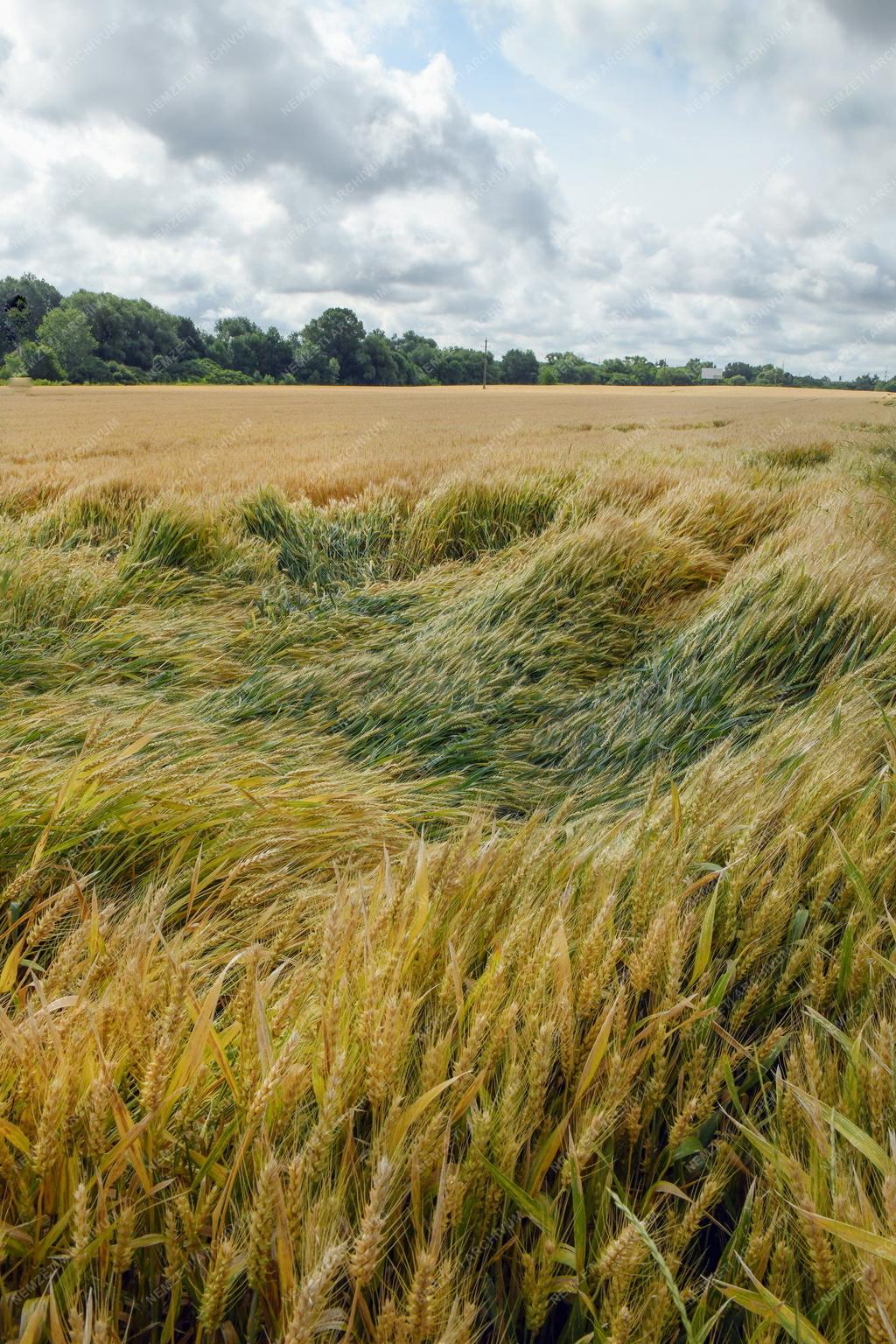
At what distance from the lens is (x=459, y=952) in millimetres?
1148

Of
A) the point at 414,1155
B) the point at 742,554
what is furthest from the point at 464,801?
the point at 742,554

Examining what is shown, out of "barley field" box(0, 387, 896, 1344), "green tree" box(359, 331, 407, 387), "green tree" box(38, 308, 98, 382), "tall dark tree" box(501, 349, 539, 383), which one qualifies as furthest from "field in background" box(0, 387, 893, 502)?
"tall dark tree" box(501, 349, 539, 383)

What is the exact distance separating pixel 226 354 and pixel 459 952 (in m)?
87.5

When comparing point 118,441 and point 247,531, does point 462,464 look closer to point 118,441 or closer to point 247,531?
point 247,531

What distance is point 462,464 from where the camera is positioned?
7.51 m

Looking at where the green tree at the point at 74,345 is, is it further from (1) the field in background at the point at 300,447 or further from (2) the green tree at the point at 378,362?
(1) the field in background at the point at 300,447

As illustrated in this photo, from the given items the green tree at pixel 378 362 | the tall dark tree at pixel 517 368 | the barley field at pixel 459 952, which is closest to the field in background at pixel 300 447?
the barley field at pixel 459 952

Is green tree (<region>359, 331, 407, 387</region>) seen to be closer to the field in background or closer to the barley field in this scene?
the field in background

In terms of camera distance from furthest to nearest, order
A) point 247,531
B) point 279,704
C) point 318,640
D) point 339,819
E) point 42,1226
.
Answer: point 247,531 → point 318,640 → point 279,704 → point 339,819 → point 42,1226

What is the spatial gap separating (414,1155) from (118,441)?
16788 mm

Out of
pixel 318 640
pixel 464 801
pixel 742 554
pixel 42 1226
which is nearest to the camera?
pixel 42 1226

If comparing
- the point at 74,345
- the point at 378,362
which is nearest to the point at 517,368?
the point at 378,362

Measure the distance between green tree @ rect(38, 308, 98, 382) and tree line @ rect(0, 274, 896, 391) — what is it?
8 cm

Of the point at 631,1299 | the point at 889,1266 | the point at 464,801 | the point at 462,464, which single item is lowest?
the point at 464,801
